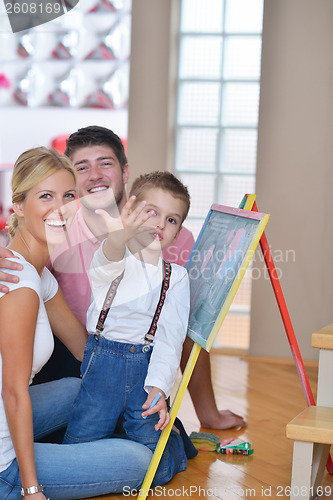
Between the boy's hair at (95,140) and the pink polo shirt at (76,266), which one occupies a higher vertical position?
the boy's hair at (95,140)

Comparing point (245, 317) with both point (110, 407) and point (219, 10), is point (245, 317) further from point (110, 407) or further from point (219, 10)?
point (110, 407)

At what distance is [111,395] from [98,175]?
0.87 metres

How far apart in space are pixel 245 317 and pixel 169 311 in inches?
87.9

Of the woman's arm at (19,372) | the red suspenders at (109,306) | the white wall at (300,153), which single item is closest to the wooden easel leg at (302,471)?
the red suspenders at (109,306)

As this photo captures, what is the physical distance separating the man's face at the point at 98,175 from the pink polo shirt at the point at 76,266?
118 mm

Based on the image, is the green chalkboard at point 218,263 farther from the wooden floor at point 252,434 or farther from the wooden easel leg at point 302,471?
the wooden floor at point 252,434

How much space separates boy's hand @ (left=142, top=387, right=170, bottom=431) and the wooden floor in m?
0.25

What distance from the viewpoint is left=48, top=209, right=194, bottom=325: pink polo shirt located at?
2.21 meters

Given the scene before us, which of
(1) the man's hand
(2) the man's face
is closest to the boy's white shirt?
(1) the man's hand

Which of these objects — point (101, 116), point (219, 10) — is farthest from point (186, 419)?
point (101, 116)

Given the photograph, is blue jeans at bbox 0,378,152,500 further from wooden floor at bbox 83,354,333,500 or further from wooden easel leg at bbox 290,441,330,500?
wooden easel leg at bbox 290,441,330,500

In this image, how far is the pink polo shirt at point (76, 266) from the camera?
2.21 meters

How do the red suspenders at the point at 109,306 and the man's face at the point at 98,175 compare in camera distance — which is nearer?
the red suspenders at the point at 109,306

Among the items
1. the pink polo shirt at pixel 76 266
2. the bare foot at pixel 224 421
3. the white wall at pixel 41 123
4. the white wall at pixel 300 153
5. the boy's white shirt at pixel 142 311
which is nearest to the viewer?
the boy's white shirt at pixel 142 311
